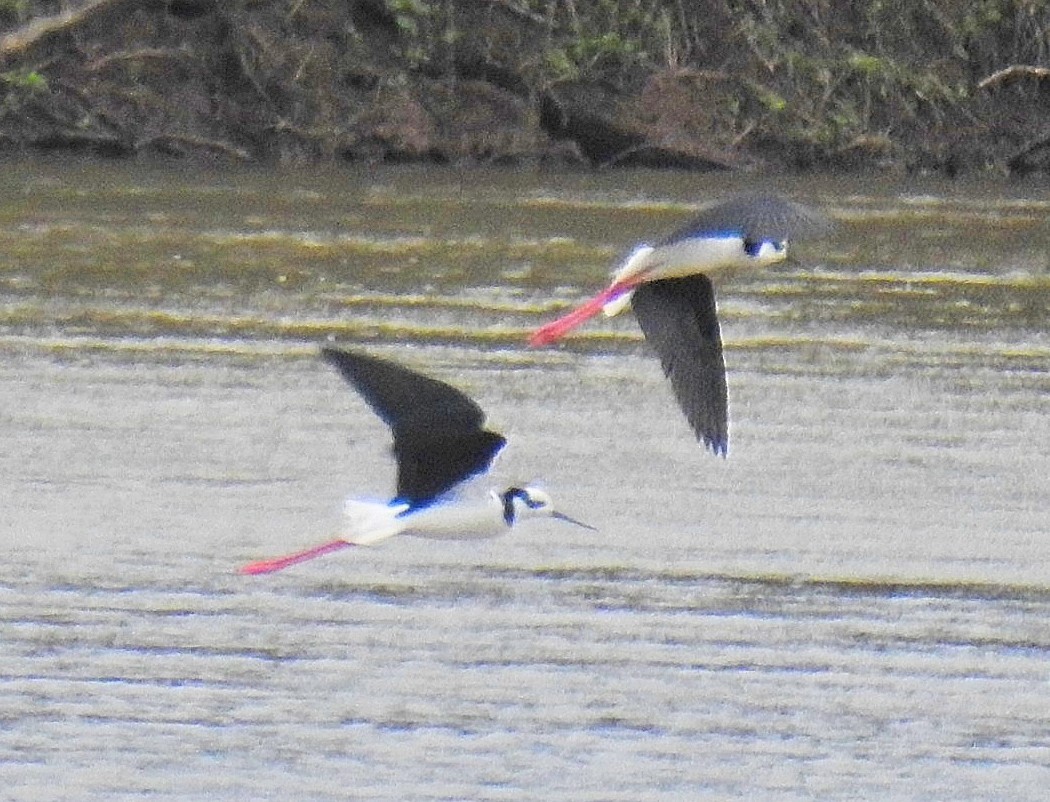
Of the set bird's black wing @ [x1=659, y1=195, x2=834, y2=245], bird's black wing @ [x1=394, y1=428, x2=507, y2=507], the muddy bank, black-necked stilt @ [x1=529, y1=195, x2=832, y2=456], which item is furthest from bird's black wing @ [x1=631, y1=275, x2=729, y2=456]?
the muddy bank

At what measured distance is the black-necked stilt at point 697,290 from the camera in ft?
24.4

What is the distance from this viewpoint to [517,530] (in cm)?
915

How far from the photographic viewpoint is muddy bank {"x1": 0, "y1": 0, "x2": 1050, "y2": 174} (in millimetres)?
17828

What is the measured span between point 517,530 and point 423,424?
2312 mm

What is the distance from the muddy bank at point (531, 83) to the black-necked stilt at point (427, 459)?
35.8 ft

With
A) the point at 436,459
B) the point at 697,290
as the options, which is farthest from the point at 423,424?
the point at 697,290

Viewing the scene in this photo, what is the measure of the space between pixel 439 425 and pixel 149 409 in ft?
13.2

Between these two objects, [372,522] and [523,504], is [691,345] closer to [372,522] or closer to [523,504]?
[523,504]

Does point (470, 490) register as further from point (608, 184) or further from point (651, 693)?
point (608, 184)

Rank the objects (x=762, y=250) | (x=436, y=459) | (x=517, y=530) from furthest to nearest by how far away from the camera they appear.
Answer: (x=517, y=530) → (x=762, y=250) → (x=436, y=459)

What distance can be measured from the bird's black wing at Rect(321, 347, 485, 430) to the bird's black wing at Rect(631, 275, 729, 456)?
105 cm

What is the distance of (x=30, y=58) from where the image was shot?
17938mm

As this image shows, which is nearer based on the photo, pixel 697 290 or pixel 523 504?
pixel 523 504

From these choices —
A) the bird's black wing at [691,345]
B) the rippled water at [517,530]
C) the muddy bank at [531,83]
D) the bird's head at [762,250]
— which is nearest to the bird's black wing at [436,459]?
the rippled water at [517,530]
